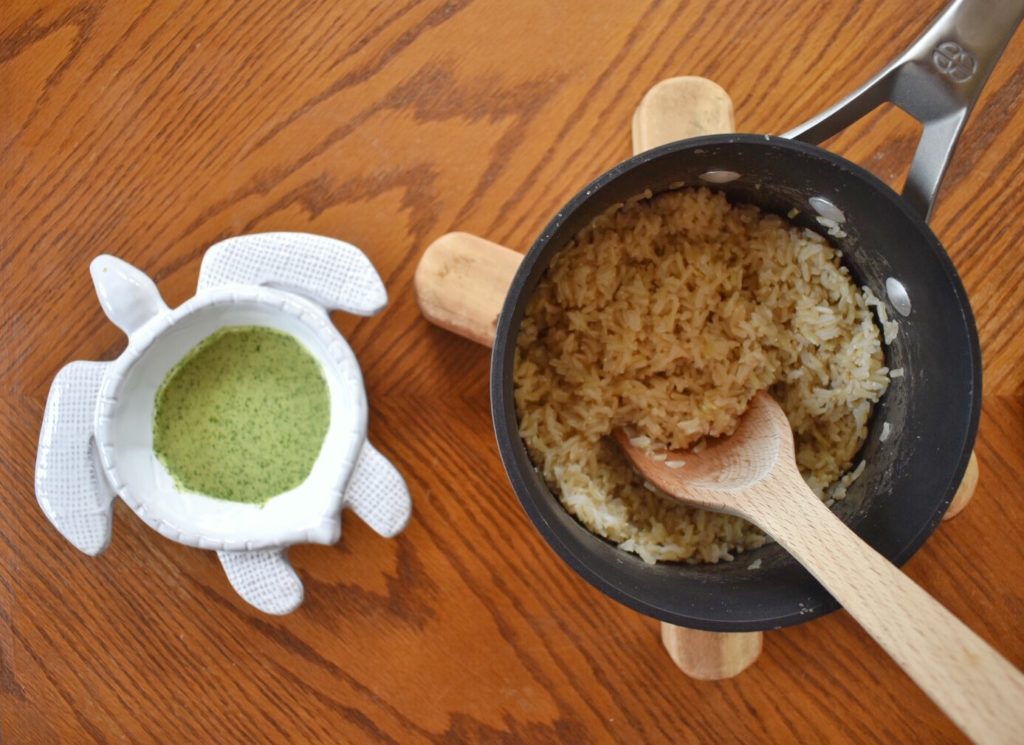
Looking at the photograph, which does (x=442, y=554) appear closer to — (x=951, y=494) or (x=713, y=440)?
(x=713, y=440)

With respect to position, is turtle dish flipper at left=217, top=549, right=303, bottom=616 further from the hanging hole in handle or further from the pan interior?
the hanging hole in handle

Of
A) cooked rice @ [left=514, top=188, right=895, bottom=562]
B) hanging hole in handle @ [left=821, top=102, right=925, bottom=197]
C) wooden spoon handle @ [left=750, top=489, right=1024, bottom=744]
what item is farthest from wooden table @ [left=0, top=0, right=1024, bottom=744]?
wooden spoon handle @ [left=750, top=489, right=1024, bottom=744]

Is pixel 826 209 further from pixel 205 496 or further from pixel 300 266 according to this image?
pixel 205 496

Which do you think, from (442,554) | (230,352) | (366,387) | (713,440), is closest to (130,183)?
(230,352)

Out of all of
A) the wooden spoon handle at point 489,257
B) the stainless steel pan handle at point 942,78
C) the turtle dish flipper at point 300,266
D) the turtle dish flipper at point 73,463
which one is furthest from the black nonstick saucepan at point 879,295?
the turtle dish flipper at point 73,463

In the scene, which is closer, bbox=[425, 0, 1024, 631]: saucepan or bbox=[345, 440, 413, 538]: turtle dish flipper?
bbox=[425, 0, 1024, 631]: saucepan

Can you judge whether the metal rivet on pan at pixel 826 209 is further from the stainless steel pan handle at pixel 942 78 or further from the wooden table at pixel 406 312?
the wooden table at pixel 406 312
